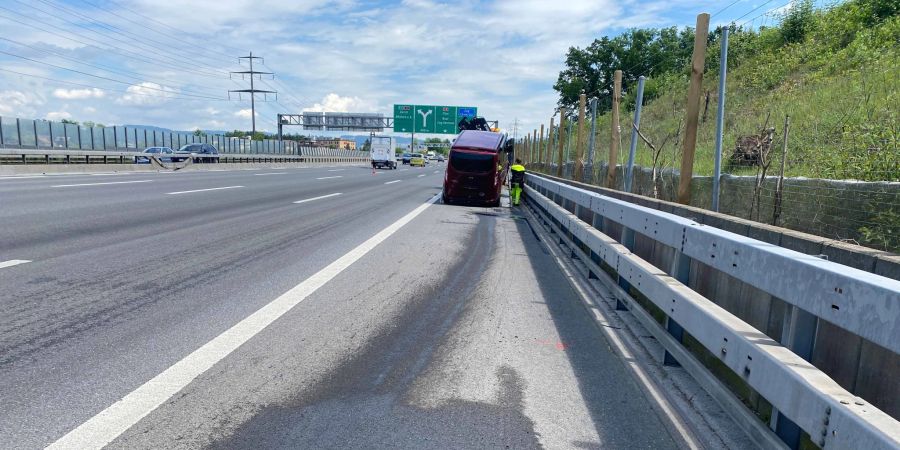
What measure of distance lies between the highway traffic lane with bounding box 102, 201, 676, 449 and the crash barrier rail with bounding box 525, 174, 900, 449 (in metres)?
0.56

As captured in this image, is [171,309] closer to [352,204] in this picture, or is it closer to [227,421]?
[227,421]

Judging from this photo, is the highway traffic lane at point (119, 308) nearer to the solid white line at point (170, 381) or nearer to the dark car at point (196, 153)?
the solid white line at point (170, 381)

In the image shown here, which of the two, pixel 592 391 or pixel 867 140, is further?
pixel 867 140

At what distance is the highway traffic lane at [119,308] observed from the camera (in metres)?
3.04

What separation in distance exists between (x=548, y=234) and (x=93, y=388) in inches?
348

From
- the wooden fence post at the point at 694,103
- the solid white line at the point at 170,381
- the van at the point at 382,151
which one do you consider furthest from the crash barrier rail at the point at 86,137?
the wooden fence post at the point at 694,103

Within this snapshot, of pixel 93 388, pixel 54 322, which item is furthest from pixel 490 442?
pixel 54 322

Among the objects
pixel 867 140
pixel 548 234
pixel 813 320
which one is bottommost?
pixel 548 234

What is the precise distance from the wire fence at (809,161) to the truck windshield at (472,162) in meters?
3.03

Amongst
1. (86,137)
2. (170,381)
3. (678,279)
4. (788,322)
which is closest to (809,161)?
(678,279)

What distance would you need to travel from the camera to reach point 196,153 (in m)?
37.2

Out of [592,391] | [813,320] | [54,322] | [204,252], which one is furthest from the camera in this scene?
[204,252]

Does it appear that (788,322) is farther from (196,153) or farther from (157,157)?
(196,153)

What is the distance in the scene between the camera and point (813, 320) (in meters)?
2.47
